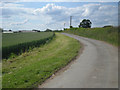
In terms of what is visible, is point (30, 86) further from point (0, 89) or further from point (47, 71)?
point (47, 71)

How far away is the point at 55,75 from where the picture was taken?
812 cm

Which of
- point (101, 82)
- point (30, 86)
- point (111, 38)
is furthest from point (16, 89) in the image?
point (111, 38)

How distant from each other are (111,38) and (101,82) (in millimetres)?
2346

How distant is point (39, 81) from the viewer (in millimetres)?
7168

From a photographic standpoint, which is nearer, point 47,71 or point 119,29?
point 119,29

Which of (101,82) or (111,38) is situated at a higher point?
(111,38)

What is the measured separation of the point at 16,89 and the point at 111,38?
14.1 feet

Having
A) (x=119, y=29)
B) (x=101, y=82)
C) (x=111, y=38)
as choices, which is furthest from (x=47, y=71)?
(x=119, y=29)

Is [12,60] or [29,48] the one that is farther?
[29,48]

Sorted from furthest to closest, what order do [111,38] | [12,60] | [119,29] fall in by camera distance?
[12,60] → [111,38] → [119,29]

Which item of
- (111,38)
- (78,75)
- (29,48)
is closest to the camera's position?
(111,38)

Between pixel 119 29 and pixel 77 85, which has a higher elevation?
pixel 119 29

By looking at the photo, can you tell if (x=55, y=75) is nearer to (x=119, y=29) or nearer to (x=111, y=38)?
(x=111, y=38)

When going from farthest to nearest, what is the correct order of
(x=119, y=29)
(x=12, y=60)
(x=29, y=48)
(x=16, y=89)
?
(x=29, y=48) → (x=12, y=60) → (x=16, y=89) → (x=119, y=29)
